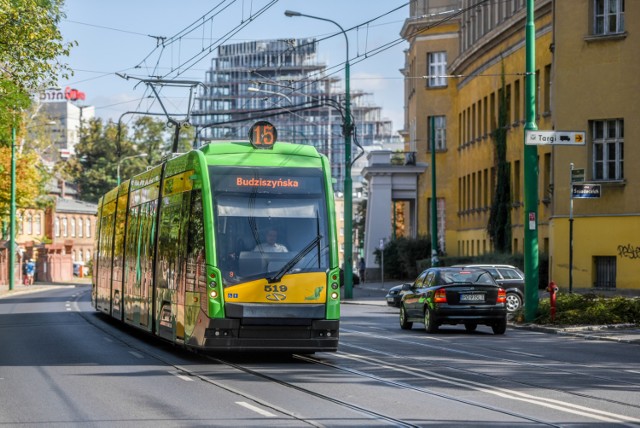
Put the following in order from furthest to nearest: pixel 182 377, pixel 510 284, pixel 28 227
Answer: pixel 28 227 < pixel 510 284 < pixel 182 377

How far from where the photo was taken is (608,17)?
4522cm

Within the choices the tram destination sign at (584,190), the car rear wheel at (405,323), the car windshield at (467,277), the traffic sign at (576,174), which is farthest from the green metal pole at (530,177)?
the car rear wheel at (405,323)

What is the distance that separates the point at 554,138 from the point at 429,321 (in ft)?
17.0

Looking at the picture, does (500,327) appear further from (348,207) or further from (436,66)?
(436,66)

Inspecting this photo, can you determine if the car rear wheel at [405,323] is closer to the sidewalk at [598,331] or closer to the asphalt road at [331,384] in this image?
the sidewalk at [598,331]

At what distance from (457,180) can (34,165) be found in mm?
26286

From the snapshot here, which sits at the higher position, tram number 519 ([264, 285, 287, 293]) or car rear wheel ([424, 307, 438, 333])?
tram number 519 ([264, 285, 287, 293])

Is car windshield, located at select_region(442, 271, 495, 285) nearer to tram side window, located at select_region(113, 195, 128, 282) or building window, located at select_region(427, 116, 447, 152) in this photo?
tram side window, located at select_region(113, 195, 128, 282)

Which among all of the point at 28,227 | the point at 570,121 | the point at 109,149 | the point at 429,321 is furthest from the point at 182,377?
the point at 109,149

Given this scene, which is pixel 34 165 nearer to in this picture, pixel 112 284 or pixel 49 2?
pixel 49 2

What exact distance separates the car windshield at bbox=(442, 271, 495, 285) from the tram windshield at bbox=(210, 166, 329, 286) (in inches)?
376

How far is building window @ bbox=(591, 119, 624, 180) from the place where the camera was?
4488 centimetres

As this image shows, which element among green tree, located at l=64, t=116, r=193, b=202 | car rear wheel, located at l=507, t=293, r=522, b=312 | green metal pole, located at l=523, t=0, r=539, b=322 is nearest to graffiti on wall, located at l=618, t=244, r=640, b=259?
car rear wheel, located at l=507, t=293, r=522, b=312

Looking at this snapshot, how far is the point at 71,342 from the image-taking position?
2481 cm
